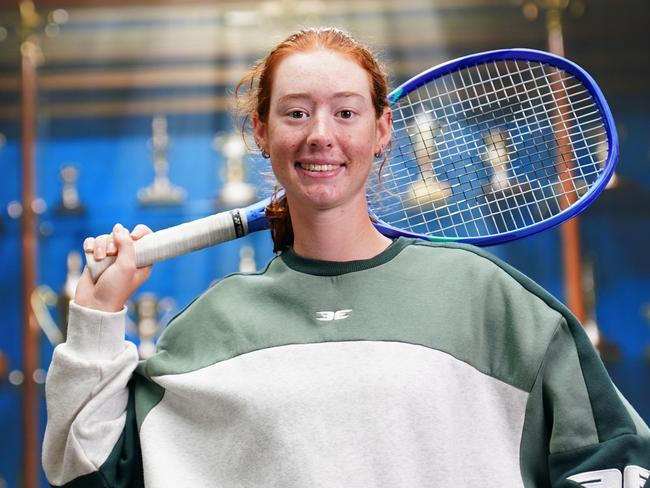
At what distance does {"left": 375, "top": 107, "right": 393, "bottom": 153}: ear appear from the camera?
1399 millimetres

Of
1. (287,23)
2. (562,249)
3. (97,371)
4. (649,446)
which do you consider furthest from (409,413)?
(287,23)

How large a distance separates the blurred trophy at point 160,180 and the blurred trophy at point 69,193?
0.73ft

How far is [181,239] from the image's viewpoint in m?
1.45

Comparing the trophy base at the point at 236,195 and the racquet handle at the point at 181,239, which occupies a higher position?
the trophy base at the point at 236,195

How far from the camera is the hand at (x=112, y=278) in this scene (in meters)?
1.35

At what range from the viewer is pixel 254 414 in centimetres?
127

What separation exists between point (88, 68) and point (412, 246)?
2527 mm

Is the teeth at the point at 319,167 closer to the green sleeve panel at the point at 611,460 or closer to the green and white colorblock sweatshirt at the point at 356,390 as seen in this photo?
the green and white colorblock sweatshirt at the point at 356,390

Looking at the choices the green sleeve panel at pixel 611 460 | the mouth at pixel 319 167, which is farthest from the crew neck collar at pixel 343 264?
the green sleeve panel at pixel 611 460

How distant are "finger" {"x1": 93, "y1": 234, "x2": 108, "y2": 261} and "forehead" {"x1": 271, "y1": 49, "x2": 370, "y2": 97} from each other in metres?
0.30

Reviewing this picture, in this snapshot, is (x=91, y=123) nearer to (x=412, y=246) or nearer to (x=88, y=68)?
(x=88, y=68)

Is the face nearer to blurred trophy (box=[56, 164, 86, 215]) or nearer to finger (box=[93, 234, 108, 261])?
finger (box=[93, 234, 108, 261])

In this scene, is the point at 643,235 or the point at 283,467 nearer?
the point at 283,467

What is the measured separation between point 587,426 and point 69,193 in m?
2.72
